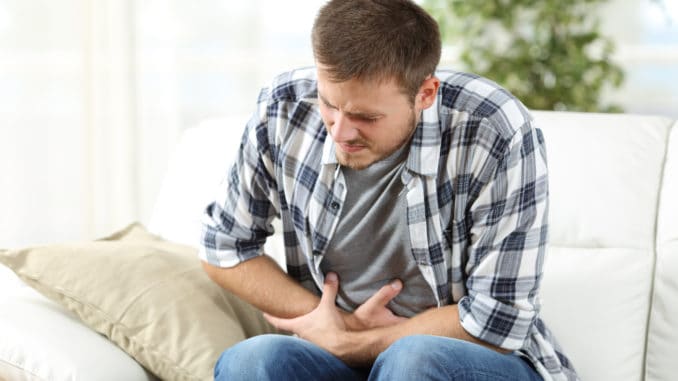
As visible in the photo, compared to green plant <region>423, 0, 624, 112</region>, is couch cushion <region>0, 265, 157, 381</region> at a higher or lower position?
lower

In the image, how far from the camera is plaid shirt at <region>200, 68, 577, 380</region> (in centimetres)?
140

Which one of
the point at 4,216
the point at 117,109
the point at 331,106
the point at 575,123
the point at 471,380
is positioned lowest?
the point at 4,216

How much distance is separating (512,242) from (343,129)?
0.33 metres

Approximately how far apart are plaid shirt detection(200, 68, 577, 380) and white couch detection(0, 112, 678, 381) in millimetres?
144

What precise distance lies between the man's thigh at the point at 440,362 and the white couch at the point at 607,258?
0.31 metres

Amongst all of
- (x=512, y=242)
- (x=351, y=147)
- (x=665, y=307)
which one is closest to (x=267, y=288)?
(x=351, y=147)

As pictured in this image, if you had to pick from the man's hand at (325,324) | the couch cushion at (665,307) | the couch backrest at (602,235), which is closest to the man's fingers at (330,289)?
the man's hand at (325,324)

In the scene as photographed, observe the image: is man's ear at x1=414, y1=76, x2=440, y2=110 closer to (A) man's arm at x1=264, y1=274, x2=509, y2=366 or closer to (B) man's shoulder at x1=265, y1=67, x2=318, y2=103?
(B) man's shoulder at x1=265, y1=67, x2=318, y2=103

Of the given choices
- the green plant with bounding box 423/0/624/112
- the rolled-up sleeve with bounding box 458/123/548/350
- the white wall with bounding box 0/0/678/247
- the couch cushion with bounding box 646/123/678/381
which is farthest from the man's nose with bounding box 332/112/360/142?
the white wall with bounding box 0/0/678/247

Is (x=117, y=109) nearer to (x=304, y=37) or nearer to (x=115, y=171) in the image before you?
(x=115, y=171)

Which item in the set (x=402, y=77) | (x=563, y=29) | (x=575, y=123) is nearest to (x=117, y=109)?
(x=563, y=29)

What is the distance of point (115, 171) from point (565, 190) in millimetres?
1982

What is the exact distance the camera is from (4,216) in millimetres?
3051

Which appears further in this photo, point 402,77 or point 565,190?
point 565,190
